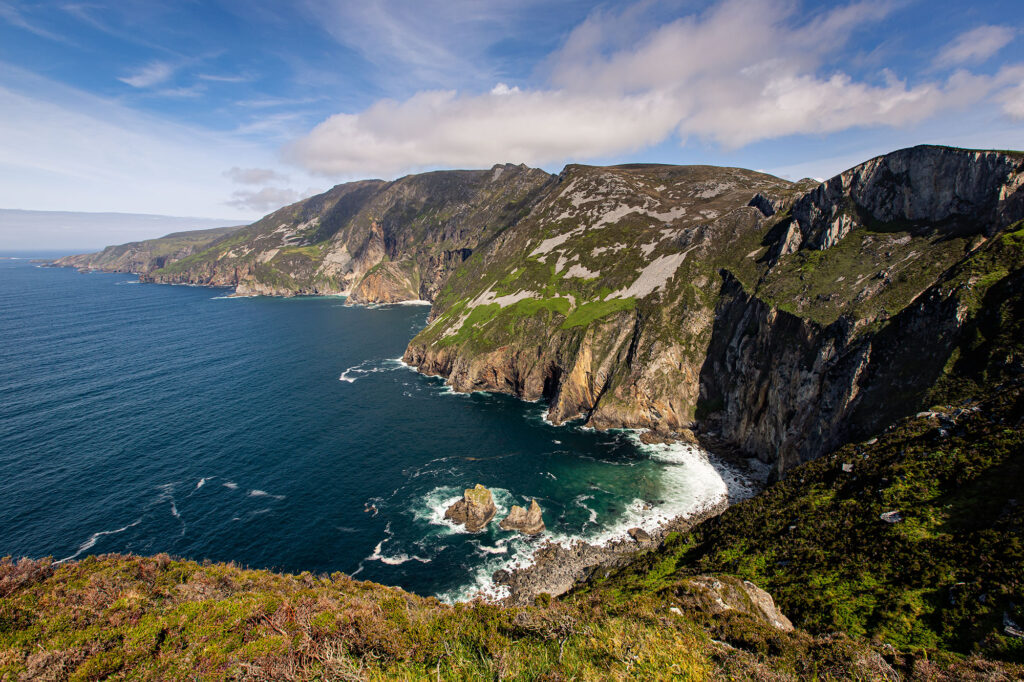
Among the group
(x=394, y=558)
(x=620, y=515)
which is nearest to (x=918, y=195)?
(x=620, y=515)

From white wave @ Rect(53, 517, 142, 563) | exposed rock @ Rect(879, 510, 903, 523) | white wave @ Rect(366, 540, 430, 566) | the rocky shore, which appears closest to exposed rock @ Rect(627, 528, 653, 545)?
the rocky shore

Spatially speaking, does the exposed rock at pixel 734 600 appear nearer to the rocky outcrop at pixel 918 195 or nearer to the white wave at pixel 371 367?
the rocky outcrop at pixel 918 195

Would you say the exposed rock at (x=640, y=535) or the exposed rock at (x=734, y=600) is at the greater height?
the exposed rock at (x=734, y=600)

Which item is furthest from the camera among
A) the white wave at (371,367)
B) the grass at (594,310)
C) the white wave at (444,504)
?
the white wave at (371,367)

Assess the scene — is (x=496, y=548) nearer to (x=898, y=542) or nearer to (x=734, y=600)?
(x=734, y=600)

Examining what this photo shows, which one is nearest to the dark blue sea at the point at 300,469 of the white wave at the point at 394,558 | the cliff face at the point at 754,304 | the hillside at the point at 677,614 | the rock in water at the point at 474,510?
the white wave at the point at 394,558

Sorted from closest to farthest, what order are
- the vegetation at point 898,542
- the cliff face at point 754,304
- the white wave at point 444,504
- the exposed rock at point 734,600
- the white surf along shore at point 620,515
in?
the vegetation at point 898,542 → the exposed rock at point 734,600 → the white surf along shore at point 620,515 → the cliff face at point 754,304 → the white wave at point 444,504

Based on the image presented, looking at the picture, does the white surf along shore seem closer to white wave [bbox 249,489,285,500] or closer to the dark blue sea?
the dark blue sea
